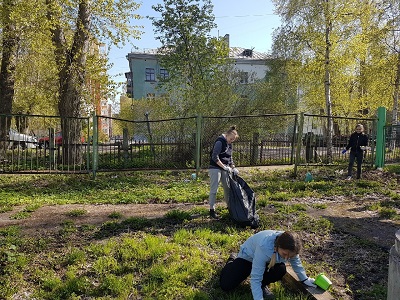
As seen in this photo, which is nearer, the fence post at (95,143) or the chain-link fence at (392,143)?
the fence post at (95,143)

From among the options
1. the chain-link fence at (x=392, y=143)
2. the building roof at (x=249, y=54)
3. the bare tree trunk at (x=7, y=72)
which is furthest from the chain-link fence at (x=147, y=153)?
the building roof at (x=249, y=54)

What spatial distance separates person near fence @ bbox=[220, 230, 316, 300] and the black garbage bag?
4.82 feet

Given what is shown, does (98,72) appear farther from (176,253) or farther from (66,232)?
(176,253)

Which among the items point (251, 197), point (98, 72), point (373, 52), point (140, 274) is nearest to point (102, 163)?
point (98, 72)

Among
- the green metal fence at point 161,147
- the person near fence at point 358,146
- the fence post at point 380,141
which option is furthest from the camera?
the fence post at point 380,141

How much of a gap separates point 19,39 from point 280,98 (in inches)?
459

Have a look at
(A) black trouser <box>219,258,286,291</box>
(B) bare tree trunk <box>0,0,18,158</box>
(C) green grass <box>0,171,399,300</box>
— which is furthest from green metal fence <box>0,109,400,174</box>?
(A) black trouser <box>219,258,286,291</box>

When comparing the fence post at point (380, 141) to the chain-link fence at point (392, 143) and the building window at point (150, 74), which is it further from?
the building window at point (150, 74)

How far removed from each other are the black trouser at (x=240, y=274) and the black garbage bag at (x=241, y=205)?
1.73 meters

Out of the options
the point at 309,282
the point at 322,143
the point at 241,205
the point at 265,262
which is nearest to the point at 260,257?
the point at 265,262

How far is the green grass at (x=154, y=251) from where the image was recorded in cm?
362

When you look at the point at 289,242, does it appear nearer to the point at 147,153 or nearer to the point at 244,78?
the point at 147,153

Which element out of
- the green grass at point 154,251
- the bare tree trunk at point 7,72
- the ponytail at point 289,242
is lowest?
the green grass at point 154,251

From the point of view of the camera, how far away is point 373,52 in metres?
17.5
